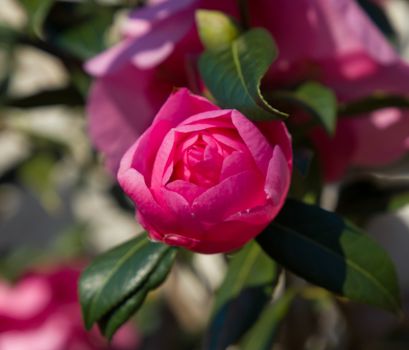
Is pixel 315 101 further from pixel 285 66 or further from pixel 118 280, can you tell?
pixel 118 280

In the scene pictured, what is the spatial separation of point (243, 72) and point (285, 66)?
0.17m

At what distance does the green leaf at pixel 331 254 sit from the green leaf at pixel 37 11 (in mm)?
349

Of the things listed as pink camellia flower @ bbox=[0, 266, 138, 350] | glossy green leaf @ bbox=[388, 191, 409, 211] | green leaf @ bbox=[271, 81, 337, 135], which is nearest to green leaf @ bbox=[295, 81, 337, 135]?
green leaf @ bbox=[271, 81, 337, 135]

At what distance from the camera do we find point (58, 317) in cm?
130

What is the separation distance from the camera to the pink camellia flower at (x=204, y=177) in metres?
0.52

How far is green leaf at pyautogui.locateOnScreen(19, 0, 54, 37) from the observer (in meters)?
0.84

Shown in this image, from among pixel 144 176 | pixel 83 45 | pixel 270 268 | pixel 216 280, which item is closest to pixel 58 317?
pixel 216 280

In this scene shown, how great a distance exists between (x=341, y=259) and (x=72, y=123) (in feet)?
3.31

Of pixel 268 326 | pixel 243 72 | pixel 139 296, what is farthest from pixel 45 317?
pixel 243 72

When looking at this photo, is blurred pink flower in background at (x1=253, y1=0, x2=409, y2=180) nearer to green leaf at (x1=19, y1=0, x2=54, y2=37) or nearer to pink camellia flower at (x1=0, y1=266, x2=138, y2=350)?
green leaf at (x1=19, y1=0, x2=54, y2=37)

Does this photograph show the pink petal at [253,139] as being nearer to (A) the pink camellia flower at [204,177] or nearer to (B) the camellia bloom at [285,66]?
(A) the pink camellia flower at [204,177]

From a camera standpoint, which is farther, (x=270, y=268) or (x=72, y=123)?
(x=72, y=123)

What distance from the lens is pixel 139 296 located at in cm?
65

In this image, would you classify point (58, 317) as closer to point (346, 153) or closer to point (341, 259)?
point (346, 153)
